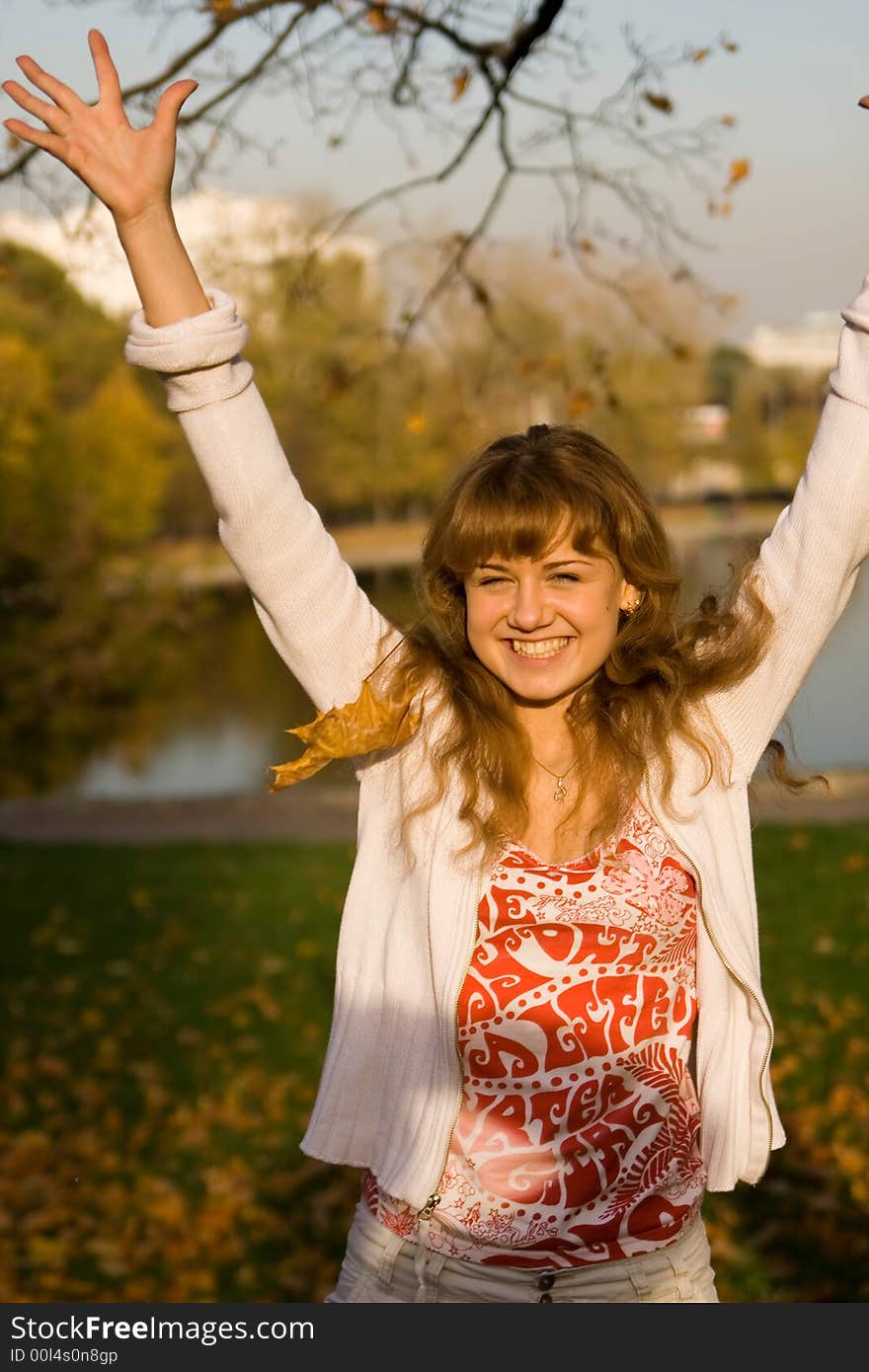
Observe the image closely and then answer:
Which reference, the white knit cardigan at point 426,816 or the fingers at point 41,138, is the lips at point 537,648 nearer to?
the white knit cardigan at point 426,816

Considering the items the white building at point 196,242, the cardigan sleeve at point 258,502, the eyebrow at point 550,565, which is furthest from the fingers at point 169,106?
the white building at point 196,242

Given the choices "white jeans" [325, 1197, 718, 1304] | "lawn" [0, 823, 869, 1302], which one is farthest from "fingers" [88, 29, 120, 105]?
"lawn" [0, 823, 869, 1302]

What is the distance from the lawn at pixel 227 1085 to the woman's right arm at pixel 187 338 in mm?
3136

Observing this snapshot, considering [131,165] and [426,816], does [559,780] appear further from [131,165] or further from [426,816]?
[131,165]

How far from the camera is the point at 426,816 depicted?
93.9 inches

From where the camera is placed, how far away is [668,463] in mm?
59344

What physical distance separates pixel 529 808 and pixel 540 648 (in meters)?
0.25

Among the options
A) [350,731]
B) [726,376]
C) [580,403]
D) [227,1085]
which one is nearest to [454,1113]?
[350,731]

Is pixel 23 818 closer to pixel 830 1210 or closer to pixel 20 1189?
pixel 20 1189

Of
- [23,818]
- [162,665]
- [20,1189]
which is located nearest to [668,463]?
[162,665]

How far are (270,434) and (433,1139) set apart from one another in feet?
3.51

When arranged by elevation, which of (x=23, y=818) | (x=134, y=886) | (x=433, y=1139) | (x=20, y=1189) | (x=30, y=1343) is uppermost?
(x=433, y=1139)

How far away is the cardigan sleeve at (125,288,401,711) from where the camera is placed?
222cm

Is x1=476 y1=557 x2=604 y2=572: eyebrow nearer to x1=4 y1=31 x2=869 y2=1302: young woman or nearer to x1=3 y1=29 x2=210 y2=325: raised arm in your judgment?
x1=4 y1=31 x2=869 y2=1302: young woman
